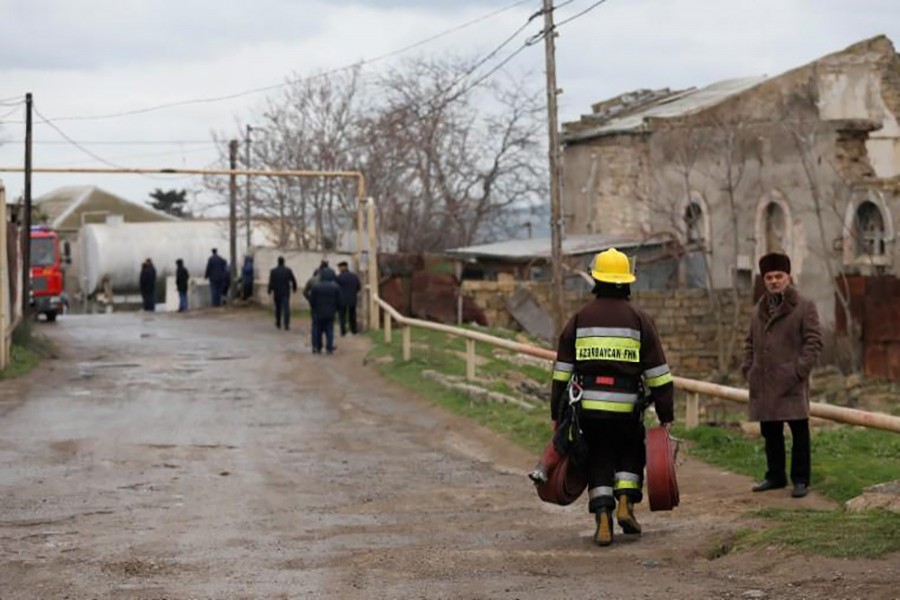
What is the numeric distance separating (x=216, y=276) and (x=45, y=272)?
266 inches

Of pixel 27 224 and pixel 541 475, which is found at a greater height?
pixel 27 224

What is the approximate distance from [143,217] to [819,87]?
172ft

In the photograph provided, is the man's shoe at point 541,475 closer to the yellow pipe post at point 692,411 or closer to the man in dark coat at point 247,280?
the yellow pipe post at point 692,411

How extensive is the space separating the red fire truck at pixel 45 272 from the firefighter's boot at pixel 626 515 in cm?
3349

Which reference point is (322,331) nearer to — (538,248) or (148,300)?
(538,248)

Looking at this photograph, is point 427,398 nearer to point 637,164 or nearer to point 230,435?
point 230,435

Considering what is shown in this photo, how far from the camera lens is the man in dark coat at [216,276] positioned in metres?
46.5

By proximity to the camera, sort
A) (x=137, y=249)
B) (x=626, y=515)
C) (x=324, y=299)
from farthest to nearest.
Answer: (x=137, y=249), (x=324, y=299), (x=626, y=515)

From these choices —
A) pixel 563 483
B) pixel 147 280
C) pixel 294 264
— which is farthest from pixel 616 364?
pixel 147 280

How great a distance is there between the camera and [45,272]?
136 ft

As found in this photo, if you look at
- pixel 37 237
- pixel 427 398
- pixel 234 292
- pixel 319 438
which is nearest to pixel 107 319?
pixel 37 237

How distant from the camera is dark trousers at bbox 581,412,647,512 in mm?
8898

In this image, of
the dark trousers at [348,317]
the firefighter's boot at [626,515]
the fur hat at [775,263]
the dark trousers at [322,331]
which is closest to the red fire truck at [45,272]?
the dark trousers at [348,317]

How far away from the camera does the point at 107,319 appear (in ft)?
140
